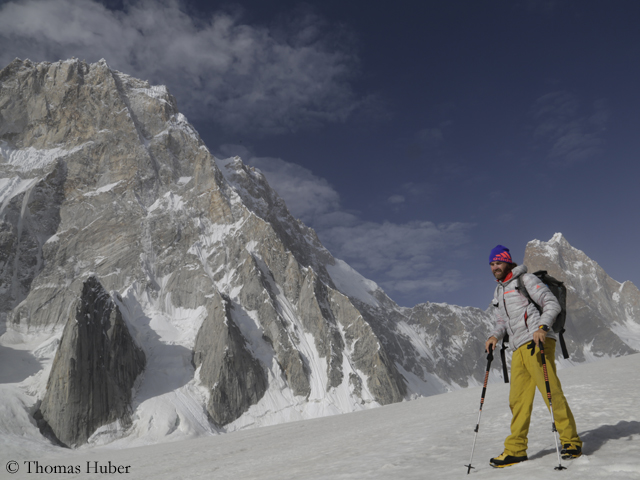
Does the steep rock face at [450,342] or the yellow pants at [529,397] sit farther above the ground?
the yellow pants at [529,397]

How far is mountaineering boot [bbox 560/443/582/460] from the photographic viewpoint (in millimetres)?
4076

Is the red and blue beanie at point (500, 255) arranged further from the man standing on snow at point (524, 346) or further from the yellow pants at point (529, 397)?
the yellow pants at point (529, 397)

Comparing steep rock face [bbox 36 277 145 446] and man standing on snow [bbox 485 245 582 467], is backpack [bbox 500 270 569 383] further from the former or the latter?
steep rock face [bbox 36 277 145 446]

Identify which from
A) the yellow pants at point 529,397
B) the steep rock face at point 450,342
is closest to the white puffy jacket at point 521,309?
the yellow pants at point 529,397

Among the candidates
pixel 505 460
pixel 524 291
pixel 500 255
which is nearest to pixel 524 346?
pixel 524 291

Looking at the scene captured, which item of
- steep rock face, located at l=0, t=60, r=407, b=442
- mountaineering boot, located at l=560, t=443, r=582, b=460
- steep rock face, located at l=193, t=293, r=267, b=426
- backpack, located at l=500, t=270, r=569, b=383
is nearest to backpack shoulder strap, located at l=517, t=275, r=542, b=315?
backpack, located at l=500, t=270, r=569, b=383

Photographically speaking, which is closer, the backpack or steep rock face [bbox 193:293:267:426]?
the backpack

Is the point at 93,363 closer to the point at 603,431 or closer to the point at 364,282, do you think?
the point at 603,431

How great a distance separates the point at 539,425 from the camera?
260 inches

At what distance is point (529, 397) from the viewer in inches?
195

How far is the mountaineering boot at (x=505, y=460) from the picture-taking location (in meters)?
4.27

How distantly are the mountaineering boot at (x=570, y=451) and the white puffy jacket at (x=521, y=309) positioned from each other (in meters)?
1.22

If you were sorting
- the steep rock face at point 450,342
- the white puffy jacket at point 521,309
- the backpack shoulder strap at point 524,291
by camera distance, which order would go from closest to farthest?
1. the white puffy jacket at point 521,309
2. the backpack shoulder strap at point 524,291
3. the steep rock face at point 450,342

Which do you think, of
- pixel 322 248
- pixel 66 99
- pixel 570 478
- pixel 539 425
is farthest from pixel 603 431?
pixel 322 248
